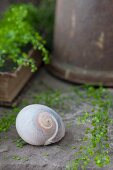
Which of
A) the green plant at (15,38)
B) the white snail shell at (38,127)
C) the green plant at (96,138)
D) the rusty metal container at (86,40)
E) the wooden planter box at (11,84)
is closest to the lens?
the green plant at (96,138)

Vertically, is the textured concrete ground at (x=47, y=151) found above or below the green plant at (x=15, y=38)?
below

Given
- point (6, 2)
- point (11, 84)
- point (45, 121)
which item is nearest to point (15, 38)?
point (11, 84)

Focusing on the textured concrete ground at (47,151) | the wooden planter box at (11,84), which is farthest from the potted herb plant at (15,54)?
the textured concrete ground at (47,151)

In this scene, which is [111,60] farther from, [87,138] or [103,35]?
[87,138]

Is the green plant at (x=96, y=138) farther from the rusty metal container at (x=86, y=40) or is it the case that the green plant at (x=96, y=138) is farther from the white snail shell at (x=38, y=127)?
the rusty metal container at (x=86, y=40)

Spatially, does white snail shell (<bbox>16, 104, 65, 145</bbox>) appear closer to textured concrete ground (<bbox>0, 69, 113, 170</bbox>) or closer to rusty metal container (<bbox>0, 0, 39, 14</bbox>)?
textured concrete ground (<bbox>0, 69, 113, 170</bbox>)

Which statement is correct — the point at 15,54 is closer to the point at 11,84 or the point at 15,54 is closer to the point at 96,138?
the point at 11,84
